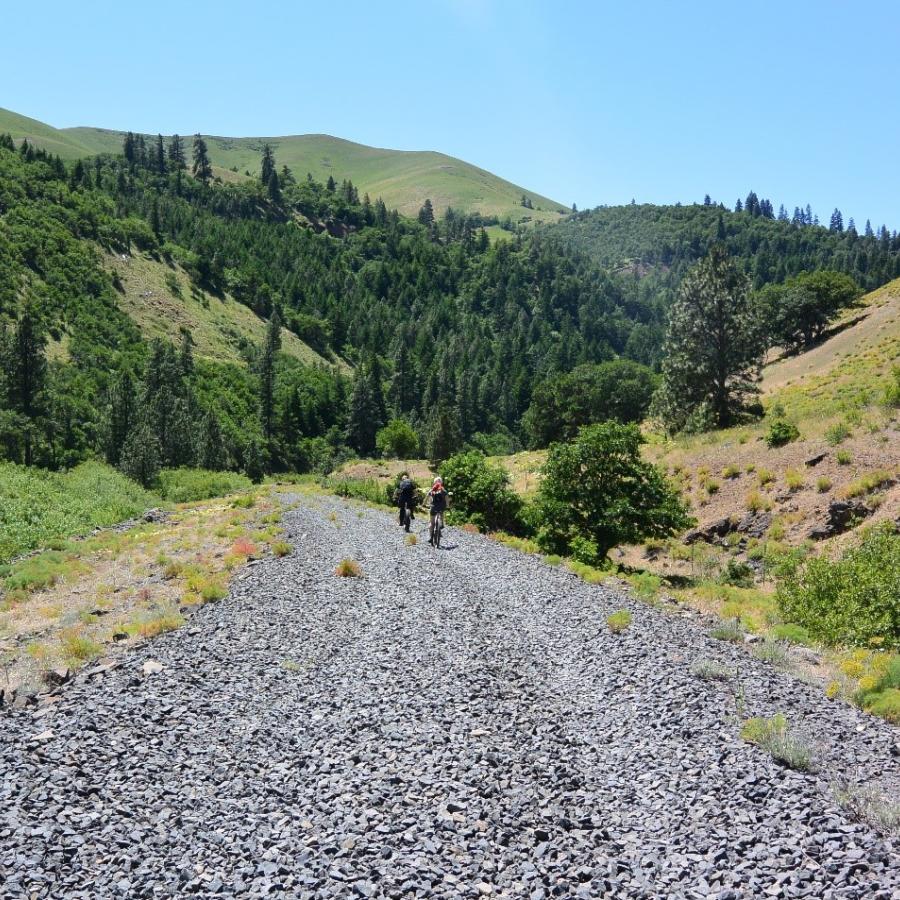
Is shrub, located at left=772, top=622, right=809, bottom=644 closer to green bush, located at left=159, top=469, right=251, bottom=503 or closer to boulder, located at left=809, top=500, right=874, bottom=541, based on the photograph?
boulder, located at left=809, top=500, right=874, bottom=541

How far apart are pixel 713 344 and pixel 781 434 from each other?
44.3 feet

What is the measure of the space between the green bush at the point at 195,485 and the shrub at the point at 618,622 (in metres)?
52.3

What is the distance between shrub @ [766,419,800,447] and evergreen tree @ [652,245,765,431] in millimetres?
10537

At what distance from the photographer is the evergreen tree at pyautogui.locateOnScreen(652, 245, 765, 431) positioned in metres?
46.5

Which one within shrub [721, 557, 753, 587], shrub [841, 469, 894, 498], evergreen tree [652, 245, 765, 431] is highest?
evergreen tree [652, 245, 765, 431]

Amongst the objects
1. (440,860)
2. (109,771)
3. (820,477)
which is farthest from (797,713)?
(820,477)

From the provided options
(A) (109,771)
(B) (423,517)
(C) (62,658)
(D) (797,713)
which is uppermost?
(D) (797,713)

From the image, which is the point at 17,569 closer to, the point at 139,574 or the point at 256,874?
the point at 139,574

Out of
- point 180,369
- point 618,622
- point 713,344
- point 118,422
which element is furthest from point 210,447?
point 618,622

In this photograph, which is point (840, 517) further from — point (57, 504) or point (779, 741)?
point (57, 504)

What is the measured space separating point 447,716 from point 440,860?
3.38 metres

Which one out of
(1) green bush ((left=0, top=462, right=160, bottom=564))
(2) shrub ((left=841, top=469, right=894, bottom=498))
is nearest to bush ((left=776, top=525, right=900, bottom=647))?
(2) shrub ((left=841, top=469, right=894, bottom=498))

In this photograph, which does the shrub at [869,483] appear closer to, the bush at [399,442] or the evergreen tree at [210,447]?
the evergreen tree at [210,447]

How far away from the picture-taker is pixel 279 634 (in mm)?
14352
